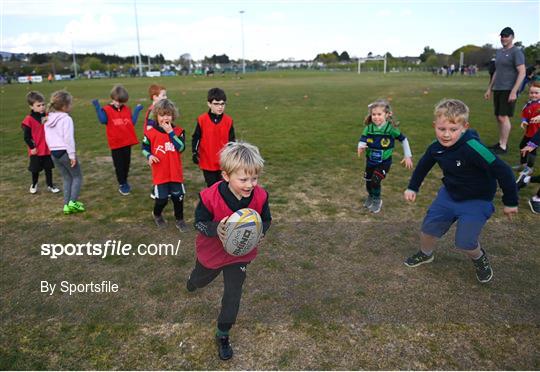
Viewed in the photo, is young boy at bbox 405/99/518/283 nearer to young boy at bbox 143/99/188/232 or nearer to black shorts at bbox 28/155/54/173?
young boy at bbox 143/99/188/232

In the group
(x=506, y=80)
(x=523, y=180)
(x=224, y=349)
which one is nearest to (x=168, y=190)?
(x=224, y=349)

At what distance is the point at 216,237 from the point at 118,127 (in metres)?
→ 4.53

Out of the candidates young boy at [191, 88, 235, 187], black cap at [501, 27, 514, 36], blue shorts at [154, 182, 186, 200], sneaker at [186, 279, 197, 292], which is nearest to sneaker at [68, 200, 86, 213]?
blue shorts at [154, 182, 186, 200]

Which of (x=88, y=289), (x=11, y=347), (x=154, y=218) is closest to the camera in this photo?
(x=11, y=347)

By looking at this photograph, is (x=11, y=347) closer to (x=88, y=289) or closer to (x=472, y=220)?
(x=88, y=289)

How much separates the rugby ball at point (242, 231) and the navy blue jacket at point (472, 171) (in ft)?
7.55

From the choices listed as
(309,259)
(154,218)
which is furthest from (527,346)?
(154,218)

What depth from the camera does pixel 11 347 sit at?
11.2ft

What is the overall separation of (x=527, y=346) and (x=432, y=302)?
872 millimetres

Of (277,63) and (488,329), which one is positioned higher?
(277,63)

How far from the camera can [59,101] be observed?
19.8ft

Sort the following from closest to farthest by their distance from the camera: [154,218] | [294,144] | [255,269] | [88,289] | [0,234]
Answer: [88,289] < [255,269] < [0,234] < [154,218] < [294,144]

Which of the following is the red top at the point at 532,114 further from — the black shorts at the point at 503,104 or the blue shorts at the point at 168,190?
the blue shorts at the point at 168,190

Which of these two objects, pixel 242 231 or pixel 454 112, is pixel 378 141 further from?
pixel 242 231
